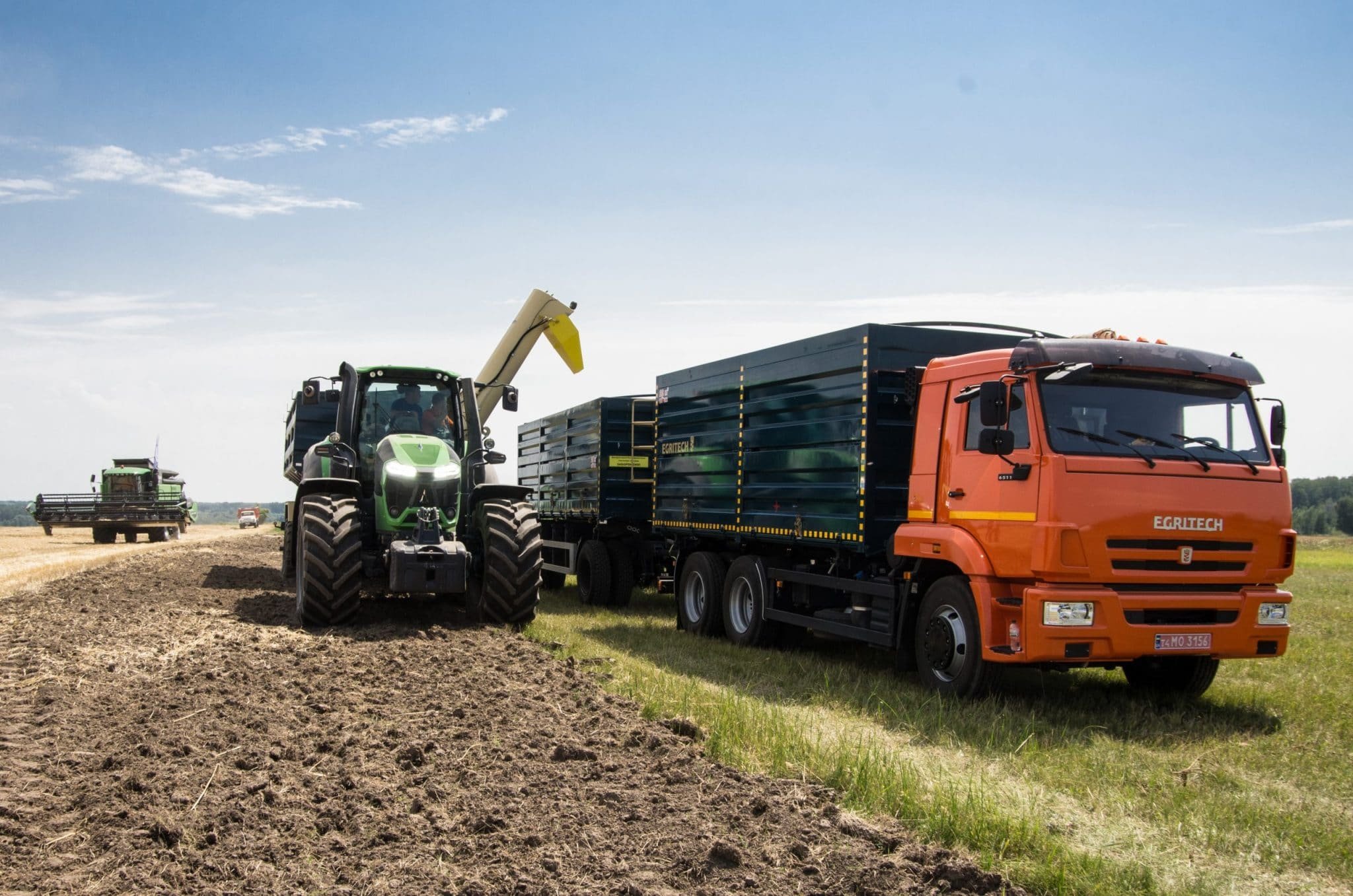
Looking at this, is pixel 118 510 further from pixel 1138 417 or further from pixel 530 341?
pixel 1138 417

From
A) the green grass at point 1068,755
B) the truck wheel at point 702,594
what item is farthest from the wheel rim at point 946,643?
the truck wheel at point 702,594

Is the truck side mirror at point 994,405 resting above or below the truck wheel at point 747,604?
above

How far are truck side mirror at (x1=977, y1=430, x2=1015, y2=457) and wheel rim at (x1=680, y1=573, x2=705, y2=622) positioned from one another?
17.7 feet

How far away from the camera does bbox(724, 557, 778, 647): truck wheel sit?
37.2 feet

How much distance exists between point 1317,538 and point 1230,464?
3188 inches

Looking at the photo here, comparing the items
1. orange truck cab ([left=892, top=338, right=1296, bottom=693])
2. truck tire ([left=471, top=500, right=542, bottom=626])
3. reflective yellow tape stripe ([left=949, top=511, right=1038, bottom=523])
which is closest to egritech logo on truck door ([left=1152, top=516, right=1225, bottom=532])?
orange truck cab ([left=892, top=338, right=1296, bottom=693])

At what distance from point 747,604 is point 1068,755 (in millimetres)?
5438

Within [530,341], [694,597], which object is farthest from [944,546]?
[530,341]

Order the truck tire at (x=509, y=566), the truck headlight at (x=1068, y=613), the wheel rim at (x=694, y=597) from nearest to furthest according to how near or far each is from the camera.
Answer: the truck headlight at (x=1068, y=613), the truck tire at (x=509, y=566), the wheel rim at (x=694, y=597)

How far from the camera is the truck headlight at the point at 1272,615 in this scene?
26.5ft

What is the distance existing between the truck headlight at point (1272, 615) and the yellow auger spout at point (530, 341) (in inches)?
A: 425

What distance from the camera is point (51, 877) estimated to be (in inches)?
178

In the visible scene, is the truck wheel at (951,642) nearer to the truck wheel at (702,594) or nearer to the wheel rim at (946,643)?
the wheel rim at (946,643)

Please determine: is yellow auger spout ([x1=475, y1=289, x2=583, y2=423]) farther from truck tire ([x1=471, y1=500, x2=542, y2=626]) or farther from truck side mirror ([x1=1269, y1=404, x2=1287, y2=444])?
truck side mirror ([x1=1269, y1=404, x2=1287, y2=444])
